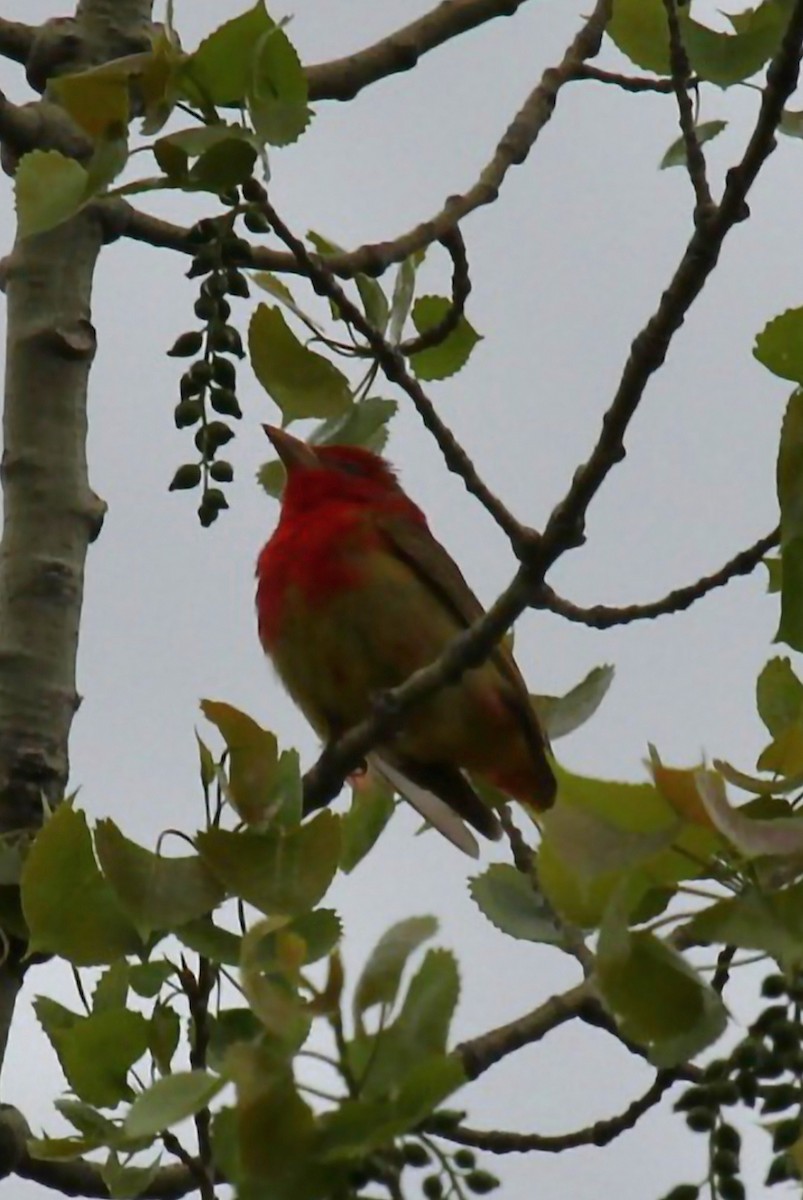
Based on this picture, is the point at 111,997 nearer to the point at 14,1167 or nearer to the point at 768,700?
the point at 14,1167

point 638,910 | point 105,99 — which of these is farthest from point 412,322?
point 638,910

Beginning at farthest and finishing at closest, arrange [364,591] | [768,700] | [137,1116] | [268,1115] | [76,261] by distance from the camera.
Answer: [364,591]
[76,261]
[768,700]
[137,1116]
[268,1115]

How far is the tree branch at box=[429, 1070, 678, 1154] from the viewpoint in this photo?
10.7 ft

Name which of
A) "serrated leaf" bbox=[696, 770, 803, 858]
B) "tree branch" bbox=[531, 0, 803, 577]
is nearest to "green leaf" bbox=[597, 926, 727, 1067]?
"serrated leaf" bbox=[696, 770, 803, 858]

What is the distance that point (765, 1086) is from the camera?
90.2 inches

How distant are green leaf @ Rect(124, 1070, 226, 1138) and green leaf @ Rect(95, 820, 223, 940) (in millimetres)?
359

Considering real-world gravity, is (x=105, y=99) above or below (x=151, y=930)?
above

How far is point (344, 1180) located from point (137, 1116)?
Result: 0.25 meters

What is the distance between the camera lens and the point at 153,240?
4.09 m

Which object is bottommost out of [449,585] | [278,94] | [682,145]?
[278,94]

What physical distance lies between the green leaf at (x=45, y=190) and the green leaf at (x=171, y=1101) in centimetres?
115

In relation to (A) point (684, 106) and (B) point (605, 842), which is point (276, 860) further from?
(A) point (684, 106)

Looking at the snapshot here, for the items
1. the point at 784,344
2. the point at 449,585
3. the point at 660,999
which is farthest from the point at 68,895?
the point at 449,585

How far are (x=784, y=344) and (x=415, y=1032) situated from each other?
1.18 meters
